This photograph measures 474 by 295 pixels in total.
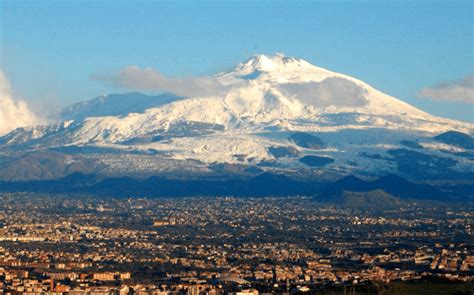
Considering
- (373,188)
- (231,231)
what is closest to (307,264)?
(231,231)

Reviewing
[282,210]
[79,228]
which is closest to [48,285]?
[79,228]

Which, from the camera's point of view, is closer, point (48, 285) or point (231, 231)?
point (48, 285)

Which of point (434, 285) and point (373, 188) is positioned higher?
point (373, 188)

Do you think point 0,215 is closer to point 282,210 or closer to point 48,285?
point 282,210

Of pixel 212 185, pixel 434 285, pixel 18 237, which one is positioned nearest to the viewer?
pixel 434 285

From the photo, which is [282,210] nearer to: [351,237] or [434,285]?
[351,237]

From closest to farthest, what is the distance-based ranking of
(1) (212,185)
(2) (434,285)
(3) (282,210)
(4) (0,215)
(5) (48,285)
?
(2) (434,285)
(5) (48,285)
(4) (0,215)
(3) (282,210)
(1) (212,185)
